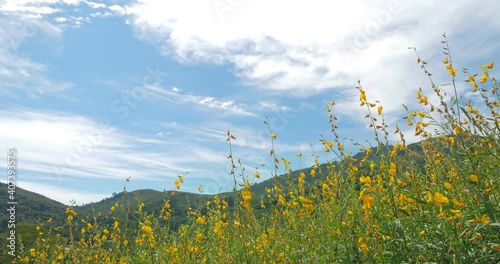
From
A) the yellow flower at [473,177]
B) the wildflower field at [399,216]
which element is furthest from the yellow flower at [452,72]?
the yellow flower at [473,177]

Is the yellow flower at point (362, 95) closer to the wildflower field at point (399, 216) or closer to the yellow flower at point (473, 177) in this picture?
the wildflower field at point (399, 216)

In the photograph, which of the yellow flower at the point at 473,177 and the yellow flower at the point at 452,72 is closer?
the yellow flower at the point at 473,177

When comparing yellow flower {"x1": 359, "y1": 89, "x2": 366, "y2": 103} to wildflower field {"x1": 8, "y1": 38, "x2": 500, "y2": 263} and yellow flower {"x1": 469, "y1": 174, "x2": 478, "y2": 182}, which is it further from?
yellow flower {"x1": 469, "y1": 174, "x2": 478, "y2": 182}

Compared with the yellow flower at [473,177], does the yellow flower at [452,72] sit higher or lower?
higher

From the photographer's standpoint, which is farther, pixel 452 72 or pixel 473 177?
pixel 452 72

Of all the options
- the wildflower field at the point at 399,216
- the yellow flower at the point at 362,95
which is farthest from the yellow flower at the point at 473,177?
the yellow flower at the point at 362,95

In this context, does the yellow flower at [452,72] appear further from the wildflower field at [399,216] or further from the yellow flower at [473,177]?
the yellow flower at [473,177]

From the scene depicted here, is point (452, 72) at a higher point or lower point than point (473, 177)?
higher

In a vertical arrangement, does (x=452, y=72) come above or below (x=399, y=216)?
above

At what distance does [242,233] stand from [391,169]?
1.64m

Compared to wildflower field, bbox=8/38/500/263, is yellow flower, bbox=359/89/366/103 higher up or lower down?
higher up

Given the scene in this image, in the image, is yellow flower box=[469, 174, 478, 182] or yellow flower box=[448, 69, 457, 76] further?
yellow flower box=[448, 69, 457, 76]

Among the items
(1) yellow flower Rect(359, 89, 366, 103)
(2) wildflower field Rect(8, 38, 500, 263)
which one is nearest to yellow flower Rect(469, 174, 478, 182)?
(2) wildflower field Rect(8, 38, 500, 263)

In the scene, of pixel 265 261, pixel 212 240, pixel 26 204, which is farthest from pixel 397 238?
pixel 26 204
